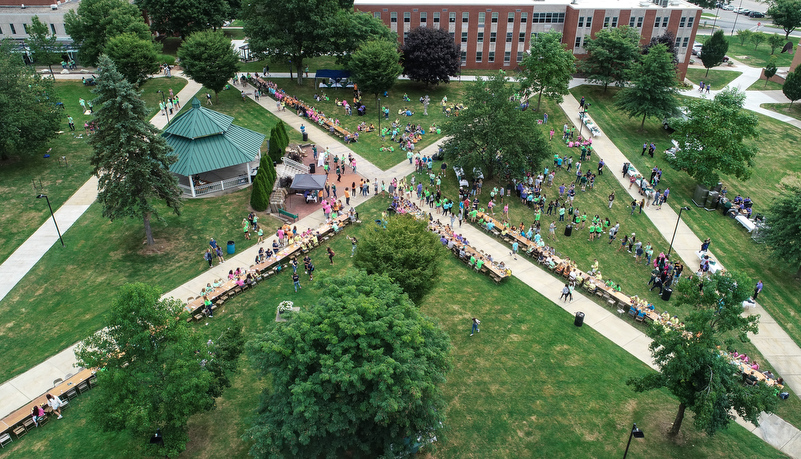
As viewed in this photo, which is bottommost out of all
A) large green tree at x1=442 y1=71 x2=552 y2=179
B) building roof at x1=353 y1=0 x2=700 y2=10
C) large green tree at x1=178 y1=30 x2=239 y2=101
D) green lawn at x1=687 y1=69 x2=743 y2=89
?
green lawn at x1=687 y1=69 x2=743 y2=89

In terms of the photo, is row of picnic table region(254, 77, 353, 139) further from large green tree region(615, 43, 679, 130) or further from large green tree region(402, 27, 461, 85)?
large green tree region(615, 43, 679, 130)

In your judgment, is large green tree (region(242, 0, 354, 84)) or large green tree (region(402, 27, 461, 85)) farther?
large green tree (region(402, 27, 461, 85))

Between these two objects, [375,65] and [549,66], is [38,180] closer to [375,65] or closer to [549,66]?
[375,65]

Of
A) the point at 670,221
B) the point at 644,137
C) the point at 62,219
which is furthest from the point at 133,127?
the point at 644,137

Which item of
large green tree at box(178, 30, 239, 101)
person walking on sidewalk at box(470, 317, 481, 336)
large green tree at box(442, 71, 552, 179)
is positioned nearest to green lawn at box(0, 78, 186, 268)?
large green tree at box(178, 30, 239, 101)

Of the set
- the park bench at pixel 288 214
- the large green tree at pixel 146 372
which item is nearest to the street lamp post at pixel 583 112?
the park bench at pixel 288 214

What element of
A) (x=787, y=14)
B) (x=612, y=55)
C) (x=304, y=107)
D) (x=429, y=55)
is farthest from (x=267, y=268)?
(x=787, y=14)

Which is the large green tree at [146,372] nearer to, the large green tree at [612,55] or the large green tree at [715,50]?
the large green tree at [612,55]
